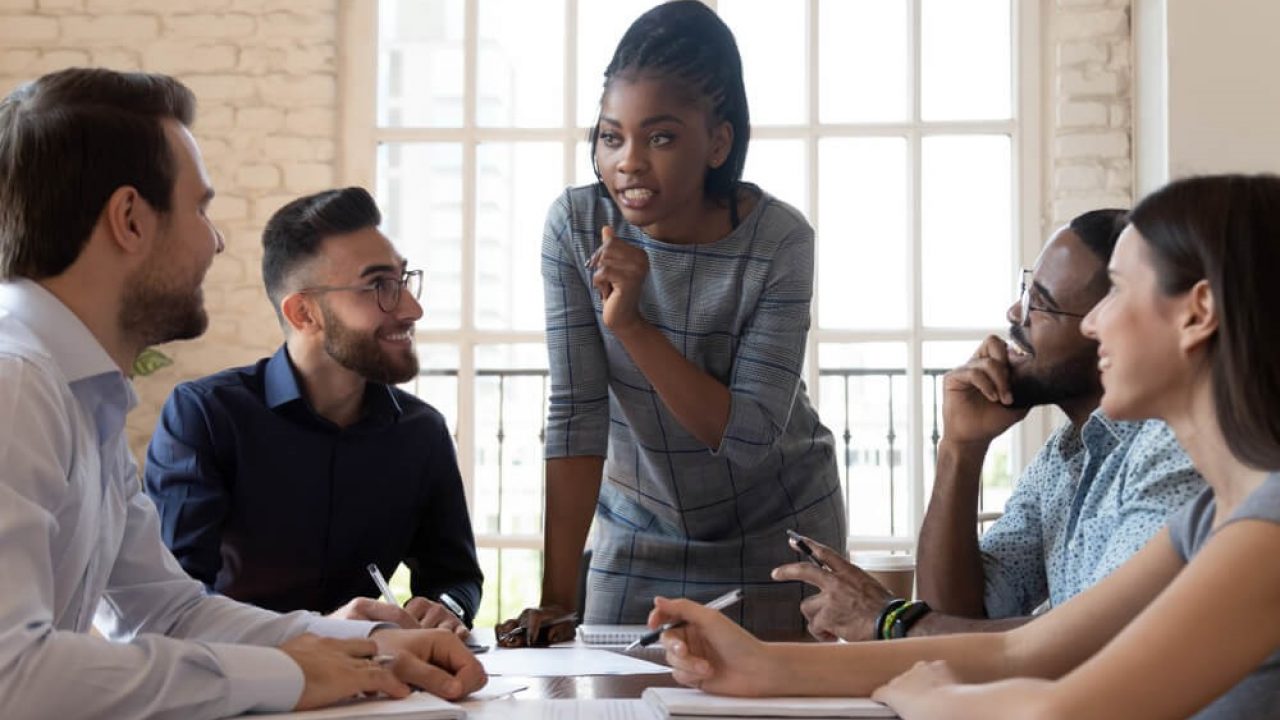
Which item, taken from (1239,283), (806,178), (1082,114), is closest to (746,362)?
(1239,283)

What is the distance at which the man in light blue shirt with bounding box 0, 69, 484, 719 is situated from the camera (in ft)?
3.77

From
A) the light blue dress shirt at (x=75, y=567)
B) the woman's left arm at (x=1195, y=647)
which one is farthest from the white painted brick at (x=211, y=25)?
the woman's left arm at (x=1195, y=647)

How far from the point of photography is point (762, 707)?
1.18 metres

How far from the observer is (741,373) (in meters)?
1.97

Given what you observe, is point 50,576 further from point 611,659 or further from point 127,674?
point 611,659

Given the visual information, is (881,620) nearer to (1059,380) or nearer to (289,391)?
(1059,380)

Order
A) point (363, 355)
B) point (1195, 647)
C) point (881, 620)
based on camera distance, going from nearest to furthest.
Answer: point (1195, 647) < point (881, 620) < point (363, 355)

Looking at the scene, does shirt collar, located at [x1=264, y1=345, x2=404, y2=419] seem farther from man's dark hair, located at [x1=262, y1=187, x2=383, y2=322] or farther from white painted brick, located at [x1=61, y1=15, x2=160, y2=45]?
white painted brick, located at [x1=61, y1=15, x2=160, y2=45]

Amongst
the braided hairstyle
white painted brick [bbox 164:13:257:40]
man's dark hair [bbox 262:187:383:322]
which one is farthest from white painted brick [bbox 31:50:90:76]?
the braided hairstyle

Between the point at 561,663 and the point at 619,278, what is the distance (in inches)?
20.4

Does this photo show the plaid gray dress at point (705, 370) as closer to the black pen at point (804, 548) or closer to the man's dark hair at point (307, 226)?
the black pen at point (804, 548)

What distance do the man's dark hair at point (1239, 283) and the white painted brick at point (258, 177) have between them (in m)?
3.70

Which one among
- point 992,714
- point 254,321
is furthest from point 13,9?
point 992,714

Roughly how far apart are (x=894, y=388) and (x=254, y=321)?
205cm
